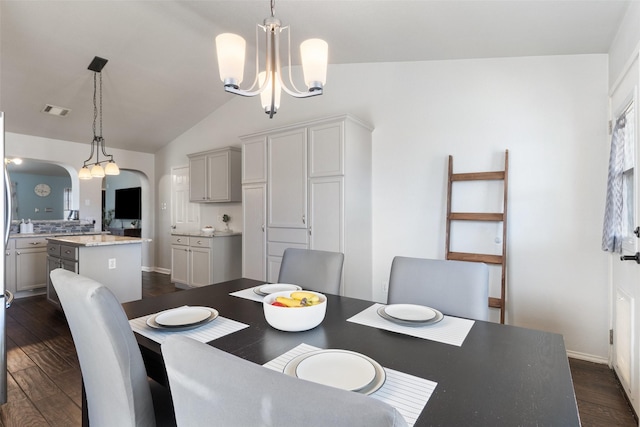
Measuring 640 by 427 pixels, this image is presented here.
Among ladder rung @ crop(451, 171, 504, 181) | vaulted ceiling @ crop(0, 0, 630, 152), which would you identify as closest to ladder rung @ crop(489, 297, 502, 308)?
ladder rung @ crop(451, 171, 504, 181)

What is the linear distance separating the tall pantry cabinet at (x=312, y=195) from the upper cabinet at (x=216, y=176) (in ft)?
2.53

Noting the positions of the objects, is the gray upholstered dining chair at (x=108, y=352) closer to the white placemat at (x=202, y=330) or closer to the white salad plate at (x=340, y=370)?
the white placemat at (x=202, y=330)

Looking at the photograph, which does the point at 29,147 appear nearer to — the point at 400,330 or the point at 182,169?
the point at 182,169

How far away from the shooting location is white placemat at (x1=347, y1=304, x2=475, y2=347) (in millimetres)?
1134

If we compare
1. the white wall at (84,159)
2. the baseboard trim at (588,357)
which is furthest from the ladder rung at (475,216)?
the white wall at (84,159)

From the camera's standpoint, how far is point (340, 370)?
857 millimetres

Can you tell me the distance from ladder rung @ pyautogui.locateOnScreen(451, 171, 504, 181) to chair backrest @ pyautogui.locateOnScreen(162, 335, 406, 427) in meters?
2.81

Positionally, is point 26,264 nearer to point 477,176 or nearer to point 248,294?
point 248,294

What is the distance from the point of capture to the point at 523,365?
3.06 feet

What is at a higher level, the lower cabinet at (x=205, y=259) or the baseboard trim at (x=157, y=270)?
the lower cabinet at (x=205, y=259)

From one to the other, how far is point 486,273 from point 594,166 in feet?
5.62

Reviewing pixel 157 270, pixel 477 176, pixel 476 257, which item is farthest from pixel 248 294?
pixel 157 270

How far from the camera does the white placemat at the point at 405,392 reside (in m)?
0.72

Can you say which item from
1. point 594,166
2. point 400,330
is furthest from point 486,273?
point 594,166
